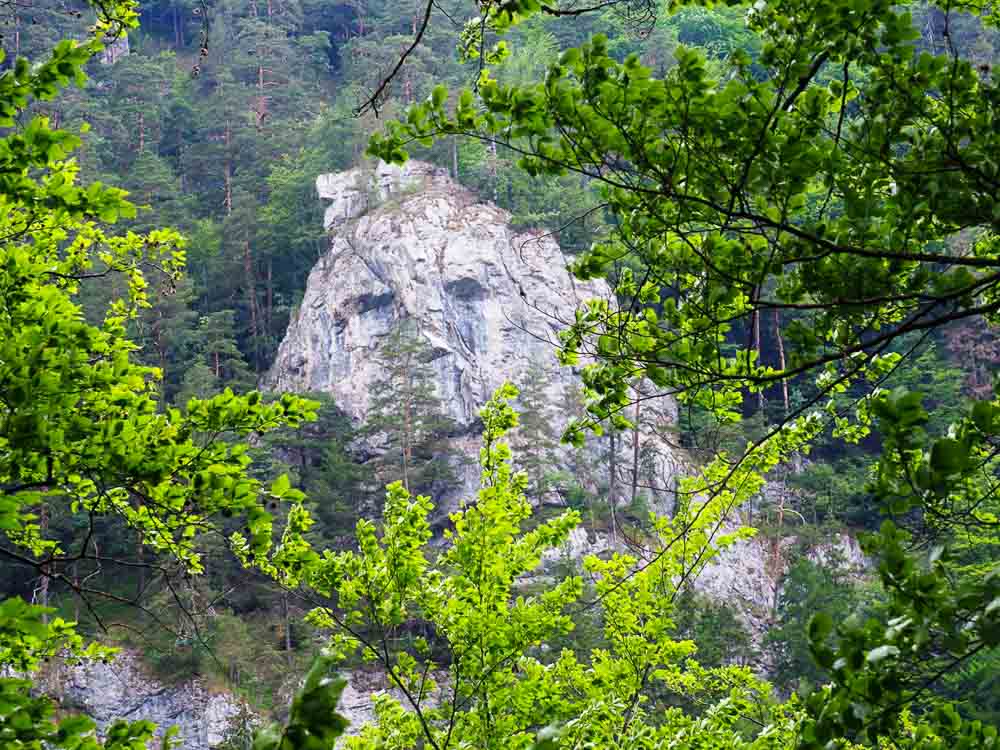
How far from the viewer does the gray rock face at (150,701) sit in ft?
56.3

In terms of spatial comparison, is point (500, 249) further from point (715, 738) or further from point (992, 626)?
point (992, 626)

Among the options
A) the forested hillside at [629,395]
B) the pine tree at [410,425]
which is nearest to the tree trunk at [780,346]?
the forested hillside at [629,395]

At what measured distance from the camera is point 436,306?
26875mm

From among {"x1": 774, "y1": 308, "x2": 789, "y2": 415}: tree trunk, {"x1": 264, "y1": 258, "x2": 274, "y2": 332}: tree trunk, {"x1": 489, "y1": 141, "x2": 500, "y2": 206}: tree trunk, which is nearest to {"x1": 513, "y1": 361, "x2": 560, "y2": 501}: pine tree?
{"x1": 774, "y1": 308, "x2": 789, "y2": 415}: tree trunk

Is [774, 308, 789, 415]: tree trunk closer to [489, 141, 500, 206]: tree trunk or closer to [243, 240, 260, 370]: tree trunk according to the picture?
[489, 141, 500, 206]: tree trunk

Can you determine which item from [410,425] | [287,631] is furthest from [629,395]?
[410,425]

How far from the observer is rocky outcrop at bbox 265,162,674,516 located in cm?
2594

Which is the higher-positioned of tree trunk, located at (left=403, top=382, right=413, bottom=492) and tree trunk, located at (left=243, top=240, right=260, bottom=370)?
tree trunk, located at (left=243, top=240, right=260, bottom=370)

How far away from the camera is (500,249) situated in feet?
91.7

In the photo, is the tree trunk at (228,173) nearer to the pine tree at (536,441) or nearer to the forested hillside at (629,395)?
the pine tree at (536,441)

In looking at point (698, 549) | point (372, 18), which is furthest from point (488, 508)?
point (372, 18)

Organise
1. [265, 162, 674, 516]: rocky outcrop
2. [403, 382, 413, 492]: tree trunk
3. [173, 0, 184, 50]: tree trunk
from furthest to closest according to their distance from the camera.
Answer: [173, 0, 184, 50]: tree trunk → [265, 162, 674, 516]: rocky outcrop → [403, 382, 413, 492]: tree trunk

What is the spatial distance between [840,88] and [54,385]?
243 centimetres

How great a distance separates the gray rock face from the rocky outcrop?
981cm
